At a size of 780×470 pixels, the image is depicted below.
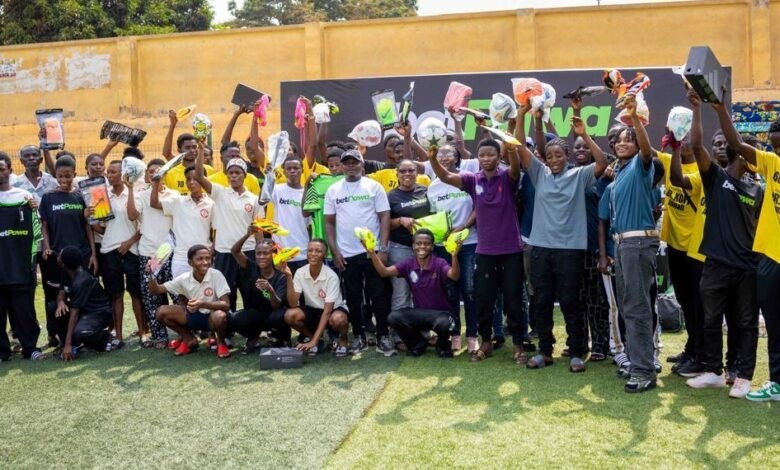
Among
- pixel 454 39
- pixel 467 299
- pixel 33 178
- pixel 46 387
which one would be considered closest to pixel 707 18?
pixel 454 39

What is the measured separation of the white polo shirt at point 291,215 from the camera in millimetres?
8211

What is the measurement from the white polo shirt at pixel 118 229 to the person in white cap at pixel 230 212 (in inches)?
36.7

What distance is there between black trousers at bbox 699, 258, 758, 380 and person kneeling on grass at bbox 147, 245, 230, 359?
428cm

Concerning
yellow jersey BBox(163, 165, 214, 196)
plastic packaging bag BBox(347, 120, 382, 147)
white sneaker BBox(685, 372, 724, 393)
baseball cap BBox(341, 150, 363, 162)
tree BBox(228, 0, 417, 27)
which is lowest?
white sneaker BBox(685, 372, 724, 393)

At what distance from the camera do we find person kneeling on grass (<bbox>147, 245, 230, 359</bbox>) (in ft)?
25.6

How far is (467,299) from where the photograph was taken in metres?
7.57

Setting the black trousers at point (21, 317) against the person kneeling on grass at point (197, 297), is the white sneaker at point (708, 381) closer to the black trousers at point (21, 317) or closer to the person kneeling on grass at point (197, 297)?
the person kneeling on grass at point (197, 297)

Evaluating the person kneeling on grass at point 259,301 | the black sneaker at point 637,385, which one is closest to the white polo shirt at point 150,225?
Result: the person kneeling on grass at point 259,301

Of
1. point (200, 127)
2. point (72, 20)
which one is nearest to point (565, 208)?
point (200, 127)

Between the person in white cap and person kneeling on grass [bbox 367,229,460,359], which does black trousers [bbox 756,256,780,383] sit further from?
the person in white cap

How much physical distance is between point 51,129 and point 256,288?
326cm

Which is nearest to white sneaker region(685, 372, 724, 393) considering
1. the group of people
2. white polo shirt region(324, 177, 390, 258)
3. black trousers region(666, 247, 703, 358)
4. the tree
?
the group of people

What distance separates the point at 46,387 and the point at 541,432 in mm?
4200

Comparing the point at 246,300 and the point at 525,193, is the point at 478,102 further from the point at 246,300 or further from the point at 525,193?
the point at 246,300
